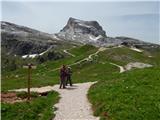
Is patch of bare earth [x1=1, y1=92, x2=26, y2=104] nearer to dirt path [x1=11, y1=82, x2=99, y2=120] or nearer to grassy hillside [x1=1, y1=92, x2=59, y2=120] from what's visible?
dirt path [x1=11, y1=82, x2=99, y2=120]

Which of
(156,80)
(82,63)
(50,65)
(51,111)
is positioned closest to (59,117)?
(51,111)

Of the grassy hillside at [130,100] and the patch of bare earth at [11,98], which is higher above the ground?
the grassy hillside at [130,100]

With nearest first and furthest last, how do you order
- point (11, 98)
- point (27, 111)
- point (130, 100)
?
point (27, 111) → point (130, 100) → point (11, 98)

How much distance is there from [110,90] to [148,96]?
19.7 ft

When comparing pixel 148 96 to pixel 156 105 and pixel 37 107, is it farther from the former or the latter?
pixel 37 107

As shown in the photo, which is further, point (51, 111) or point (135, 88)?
point (135, 88)

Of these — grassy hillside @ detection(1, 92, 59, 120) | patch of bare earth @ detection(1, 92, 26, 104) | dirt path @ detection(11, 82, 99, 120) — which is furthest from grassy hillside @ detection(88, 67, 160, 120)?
patch of bare earth @ detection(1, 92, 26, 104)

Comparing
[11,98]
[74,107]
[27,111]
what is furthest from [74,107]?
[11,98]

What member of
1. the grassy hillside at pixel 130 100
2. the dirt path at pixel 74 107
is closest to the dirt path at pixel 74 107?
the dirt path at pixel 74 107

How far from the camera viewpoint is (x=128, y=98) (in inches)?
1415

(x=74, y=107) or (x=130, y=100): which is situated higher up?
(x=130, y=100)

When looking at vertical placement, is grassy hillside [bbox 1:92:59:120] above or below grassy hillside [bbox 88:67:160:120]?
below

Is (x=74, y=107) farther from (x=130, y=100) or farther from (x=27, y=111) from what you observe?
(x=130, y=100)

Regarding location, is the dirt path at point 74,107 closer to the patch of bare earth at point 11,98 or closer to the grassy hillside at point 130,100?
the grassy hillside at point 130,100
